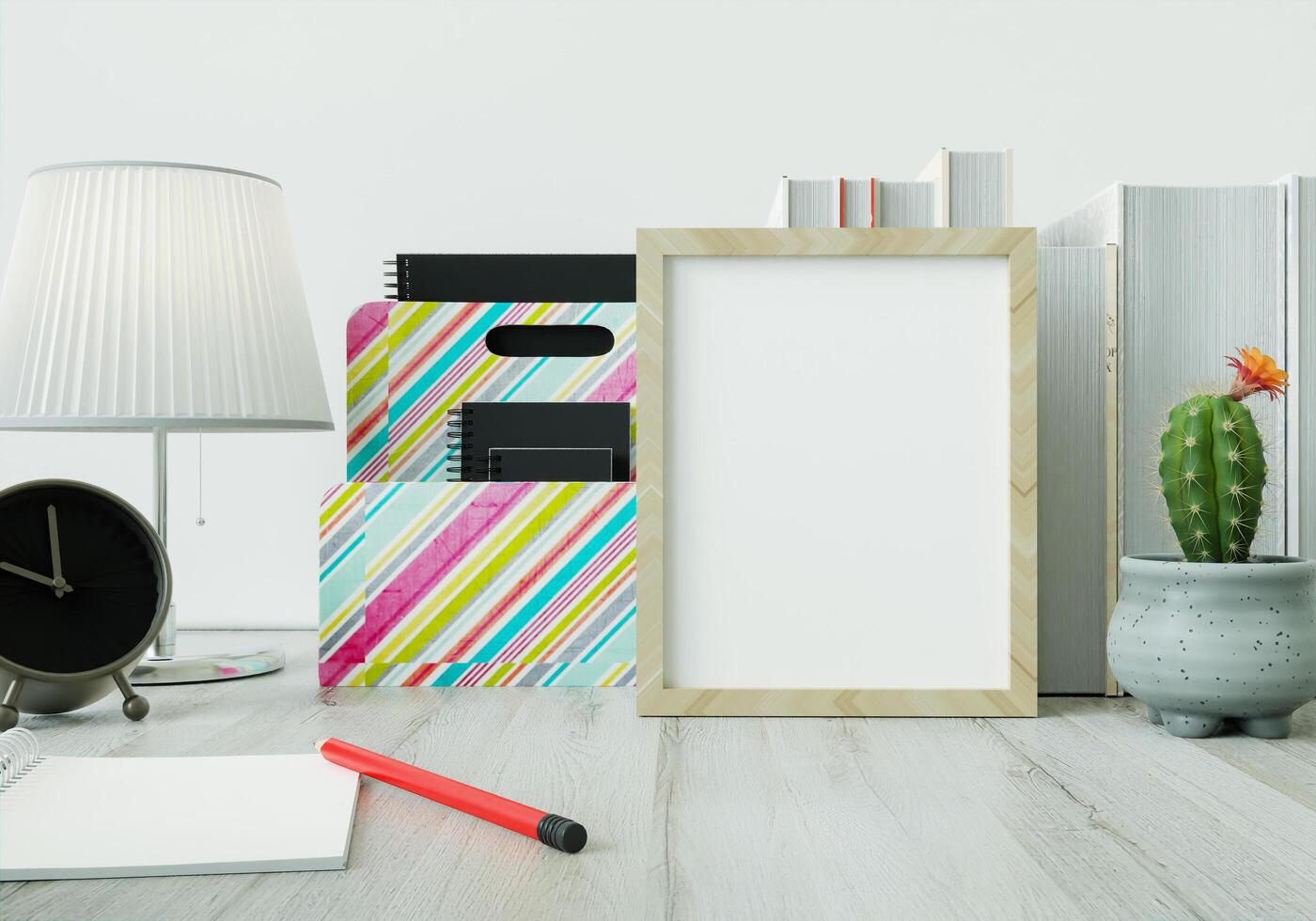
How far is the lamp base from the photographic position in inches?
36.1

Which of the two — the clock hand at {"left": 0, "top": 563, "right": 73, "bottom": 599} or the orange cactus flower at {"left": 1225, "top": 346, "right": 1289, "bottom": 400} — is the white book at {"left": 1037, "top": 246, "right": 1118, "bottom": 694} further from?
the clock hand at {"left": 0, "top": 563, "right": 73, "bottom": 599}

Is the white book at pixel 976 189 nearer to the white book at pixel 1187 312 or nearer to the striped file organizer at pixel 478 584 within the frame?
the white book at pixel 1187 312

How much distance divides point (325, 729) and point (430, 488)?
9.5 inches

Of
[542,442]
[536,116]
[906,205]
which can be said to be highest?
[536,116]

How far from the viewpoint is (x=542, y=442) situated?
3.03ft

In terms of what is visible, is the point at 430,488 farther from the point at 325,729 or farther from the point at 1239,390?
the point at 1239,390

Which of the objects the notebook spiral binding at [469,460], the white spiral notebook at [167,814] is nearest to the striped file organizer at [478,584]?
the notebook spiral binding at [469,460]

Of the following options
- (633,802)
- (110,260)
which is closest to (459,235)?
(110,260)

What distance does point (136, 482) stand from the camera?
1.23m

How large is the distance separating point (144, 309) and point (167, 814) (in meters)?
0.52

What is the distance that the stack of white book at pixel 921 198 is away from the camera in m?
0.85

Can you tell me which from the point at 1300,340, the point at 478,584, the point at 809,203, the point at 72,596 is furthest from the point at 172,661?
the point at 1300,340

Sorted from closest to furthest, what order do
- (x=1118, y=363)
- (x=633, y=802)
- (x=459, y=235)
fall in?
(x=633, y=802), (x=1118, y=363), (x=459, y=235)

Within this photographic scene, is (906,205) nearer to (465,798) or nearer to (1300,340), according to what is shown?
(1300,340)
